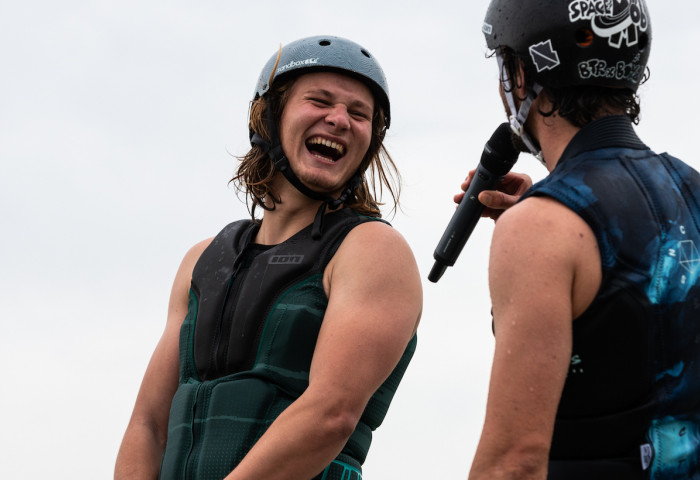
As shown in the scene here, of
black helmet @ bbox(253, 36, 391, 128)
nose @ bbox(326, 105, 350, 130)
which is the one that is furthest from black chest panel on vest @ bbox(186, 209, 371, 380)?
black helmet @ bbox(253, 36, 391, 128)

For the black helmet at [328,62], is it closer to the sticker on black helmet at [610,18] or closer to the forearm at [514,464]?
the sticker on black helmet at [610,18]

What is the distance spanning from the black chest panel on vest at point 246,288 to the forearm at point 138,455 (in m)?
0.57

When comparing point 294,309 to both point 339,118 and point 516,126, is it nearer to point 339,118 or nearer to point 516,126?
point 339,118

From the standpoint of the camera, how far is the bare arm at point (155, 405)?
525 cm

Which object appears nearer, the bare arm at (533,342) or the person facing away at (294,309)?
the bare arm at (533,342)

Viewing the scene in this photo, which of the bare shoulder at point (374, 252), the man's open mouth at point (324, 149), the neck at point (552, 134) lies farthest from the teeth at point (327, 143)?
the neck at point (552, 134)

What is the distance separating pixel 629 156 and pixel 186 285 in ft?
10.2

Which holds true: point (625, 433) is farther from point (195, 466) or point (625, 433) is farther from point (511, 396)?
A: point (195, 466)

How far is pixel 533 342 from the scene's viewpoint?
9.36 ft

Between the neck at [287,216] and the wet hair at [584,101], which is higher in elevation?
the neck at [287,216]

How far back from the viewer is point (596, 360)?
297 centimetres

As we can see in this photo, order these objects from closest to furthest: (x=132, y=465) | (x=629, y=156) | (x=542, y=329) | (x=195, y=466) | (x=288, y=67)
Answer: (x=542, y=329), (x=629, y=156), (x=195, y=466), (x=132, y=465), (x=288, y=67)

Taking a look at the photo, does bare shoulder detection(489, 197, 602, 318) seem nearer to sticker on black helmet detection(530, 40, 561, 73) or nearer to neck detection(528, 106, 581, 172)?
neck detection(528, 106, 581, 172)

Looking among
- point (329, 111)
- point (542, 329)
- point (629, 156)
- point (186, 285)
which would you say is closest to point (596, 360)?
point (542, 329)
